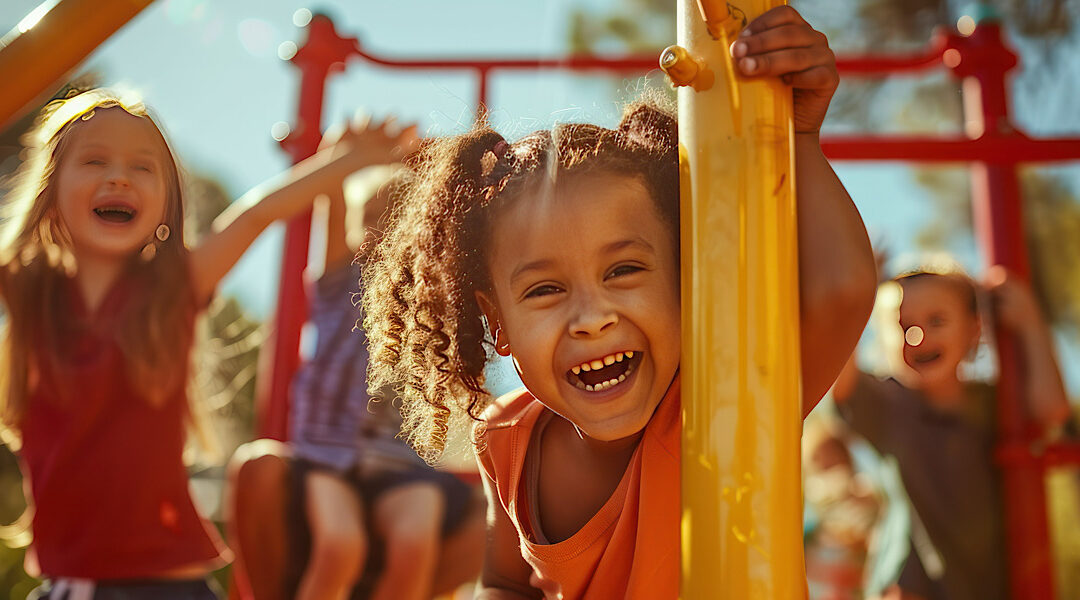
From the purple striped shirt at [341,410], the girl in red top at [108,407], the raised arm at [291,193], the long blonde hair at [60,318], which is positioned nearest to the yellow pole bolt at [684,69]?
the long blonde hair at [60,318]

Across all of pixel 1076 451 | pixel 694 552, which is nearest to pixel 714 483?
pixel 694 552

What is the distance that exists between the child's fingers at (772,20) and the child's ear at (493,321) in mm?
509

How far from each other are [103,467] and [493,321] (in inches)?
34.7

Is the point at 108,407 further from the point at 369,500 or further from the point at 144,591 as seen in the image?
the point at 369,500

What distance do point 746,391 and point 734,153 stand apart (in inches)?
5.8

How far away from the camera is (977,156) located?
1873mm

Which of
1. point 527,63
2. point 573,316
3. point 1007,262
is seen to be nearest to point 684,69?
point 573,316

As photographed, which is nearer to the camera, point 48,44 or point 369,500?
point 48,44

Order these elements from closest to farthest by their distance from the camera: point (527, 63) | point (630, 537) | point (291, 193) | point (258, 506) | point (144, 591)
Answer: point (630, 537), point (144, 591), point (291, 193), point (258, 506), point (527, 63)

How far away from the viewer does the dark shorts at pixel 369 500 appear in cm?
190

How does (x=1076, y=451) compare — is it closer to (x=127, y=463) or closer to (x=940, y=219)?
(x=127, y=463)

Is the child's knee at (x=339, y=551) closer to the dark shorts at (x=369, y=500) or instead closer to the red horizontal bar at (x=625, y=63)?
the dark shorts at (x=369, y=500)

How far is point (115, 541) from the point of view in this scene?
1.51 meters

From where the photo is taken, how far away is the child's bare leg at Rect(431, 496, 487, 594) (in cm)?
198
